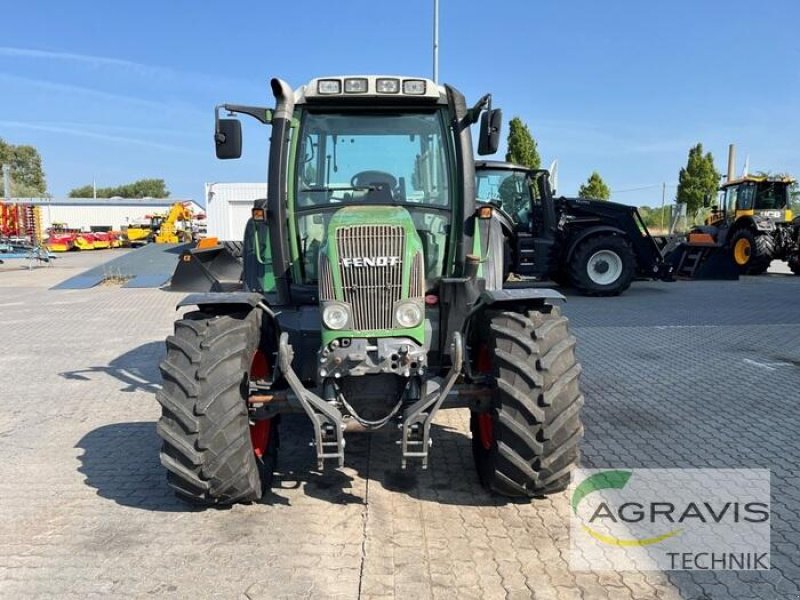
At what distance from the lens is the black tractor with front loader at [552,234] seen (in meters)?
13.5

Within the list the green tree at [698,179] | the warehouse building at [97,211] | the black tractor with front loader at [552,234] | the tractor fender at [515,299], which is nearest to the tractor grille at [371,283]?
the tractor fender at [515,299]

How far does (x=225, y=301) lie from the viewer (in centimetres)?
368

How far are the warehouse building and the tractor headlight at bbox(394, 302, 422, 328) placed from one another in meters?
56.3

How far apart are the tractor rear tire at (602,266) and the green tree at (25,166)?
77.4 meters

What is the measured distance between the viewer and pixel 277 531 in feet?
11.3

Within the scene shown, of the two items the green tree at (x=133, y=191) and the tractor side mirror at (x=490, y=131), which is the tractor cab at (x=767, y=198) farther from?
the green tree at (x=133, y=191)

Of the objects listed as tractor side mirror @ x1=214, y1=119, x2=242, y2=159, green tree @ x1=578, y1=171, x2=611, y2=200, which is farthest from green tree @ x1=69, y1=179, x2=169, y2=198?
tractor side mirror @ x1=214, y1=119, x2=242, y2=159

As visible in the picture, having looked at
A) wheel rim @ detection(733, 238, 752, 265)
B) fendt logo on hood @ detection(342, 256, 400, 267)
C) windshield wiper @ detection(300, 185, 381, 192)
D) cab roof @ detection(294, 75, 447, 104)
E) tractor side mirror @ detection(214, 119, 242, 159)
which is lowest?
wheel rim @ detection(733, 238, 752, 265)

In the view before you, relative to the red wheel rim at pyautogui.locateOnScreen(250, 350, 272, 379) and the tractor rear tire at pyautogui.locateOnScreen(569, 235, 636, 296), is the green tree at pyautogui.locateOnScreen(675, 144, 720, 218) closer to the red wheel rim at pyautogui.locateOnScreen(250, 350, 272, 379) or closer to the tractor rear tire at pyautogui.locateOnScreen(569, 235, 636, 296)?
the tractor rear tire at pyautogui.locateOnScreen(569, 235, 636, 296)

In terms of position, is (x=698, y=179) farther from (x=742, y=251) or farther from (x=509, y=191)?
(x=509, y=191)

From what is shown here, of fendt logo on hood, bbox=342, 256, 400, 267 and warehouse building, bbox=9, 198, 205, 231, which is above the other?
warehouse building, bbox=9, 198, 205, 231

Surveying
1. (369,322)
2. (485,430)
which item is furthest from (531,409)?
(369,322)

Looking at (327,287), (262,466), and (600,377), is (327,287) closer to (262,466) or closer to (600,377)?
(262,466)

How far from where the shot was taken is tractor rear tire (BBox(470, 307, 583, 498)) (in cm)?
339
